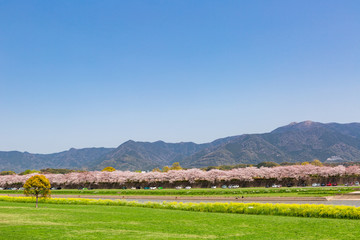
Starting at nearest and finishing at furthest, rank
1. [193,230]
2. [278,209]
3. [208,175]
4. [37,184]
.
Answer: [193,230] → [278,209] → [37,184] → [208,175]

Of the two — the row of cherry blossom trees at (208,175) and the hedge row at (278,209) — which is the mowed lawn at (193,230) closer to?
the hedge row at (278,209)

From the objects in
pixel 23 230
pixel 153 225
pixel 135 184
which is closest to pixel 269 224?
pixel 153 225

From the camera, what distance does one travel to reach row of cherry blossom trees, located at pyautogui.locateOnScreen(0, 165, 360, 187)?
92.2 metres

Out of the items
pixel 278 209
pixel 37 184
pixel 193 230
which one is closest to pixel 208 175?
pixel 37 184

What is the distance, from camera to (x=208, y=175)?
10362 centimetres

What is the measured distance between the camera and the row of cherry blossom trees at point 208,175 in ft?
302

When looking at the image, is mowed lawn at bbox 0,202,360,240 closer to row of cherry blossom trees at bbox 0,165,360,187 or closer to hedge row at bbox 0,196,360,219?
hedge row at bbox 0,196,360,219

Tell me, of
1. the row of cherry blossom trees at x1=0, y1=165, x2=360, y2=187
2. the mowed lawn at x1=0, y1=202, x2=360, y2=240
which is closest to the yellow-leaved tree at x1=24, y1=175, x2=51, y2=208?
the mowed lawn at x1=0, y1=202, x2=360, y2=240

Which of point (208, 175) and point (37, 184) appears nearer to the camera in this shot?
point (37, 184)

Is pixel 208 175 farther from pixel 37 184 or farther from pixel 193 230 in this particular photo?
pixel 193 230

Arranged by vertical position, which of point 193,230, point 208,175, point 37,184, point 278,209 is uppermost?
point 37,184

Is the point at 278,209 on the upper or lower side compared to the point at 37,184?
lower

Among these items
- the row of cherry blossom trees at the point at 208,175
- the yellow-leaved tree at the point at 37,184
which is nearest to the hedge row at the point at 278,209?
the yellow-leaved tree at the point at 37,184

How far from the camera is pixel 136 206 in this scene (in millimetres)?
→ 44344
